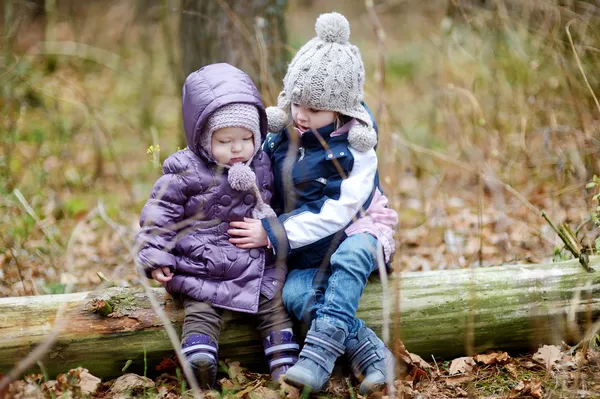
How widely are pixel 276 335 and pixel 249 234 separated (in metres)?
0.54

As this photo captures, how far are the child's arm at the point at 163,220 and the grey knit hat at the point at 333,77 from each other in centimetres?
74

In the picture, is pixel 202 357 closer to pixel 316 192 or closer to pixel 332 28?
pixel 316 192

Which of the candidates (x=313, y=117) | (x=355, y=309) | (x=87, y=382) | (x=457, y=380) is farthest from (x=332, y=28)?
(x=87, y=382)

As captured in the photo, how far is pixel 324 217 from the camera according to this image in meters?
3.25

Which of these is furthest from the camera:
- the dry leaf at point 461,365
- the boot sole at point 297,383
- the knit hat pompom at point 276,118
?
the knit hat pompom at point 276,118

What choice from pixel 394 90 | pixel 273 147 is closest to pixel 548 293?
pixel 273 147

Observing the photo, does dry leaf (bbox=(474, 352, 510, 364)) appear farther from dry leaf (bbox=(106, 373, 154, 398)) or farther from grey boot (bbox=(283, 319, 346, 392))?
dry leaf (bbox=(106, 373, 154, 398))

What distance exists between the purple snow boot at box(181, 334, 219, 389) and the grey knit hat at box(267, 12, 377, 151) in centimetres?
127

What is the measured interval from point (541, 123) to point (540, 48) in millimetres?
728

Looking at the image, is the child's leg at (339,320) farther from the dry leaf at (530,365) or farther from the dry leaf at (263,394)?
the dry leaf at (530,365)

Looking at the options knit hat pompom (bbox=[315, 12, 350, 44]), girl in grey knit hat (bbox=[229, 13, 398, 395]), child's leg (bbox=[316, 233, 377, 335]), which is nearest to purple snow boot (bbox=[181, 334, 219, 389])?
girl in grey knit hat (bbox=[229, 13, 398, 395])

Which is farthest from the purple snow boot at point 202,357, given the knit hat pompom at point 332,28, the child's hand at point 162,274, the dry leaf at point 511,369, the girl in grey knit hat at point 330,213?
the knit hat pompom at point 332,28

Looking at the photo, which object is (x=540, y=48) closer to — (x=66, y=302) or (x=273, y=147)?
(x=273, y=147)

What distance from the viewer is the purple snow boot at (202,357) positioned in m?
3.07
